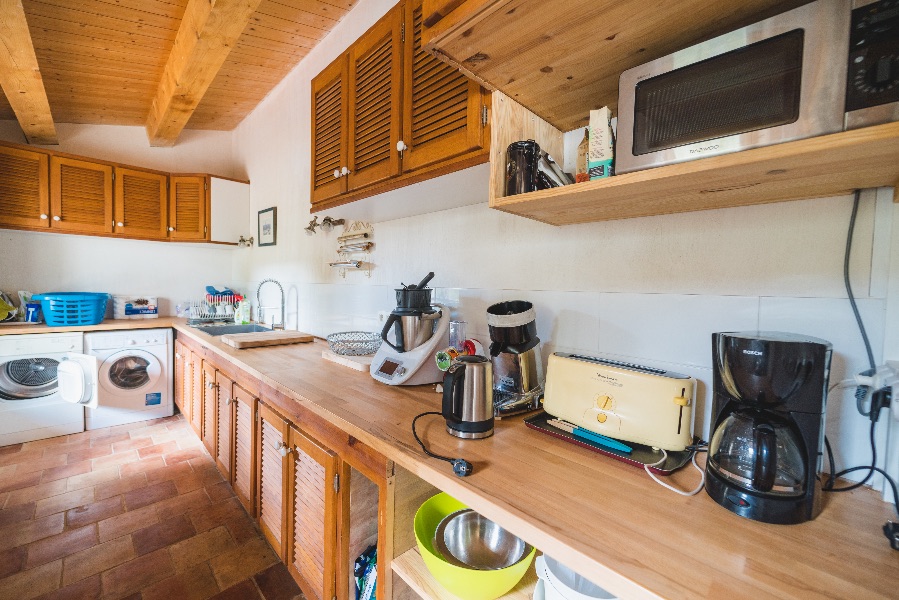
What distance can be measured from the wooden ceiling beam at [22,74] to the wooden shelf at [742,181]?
2.20m

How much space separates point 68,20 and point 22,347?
2168mm

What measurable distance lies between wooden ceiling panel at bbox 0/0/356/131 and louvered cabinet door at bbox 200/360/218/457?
1.99 meters

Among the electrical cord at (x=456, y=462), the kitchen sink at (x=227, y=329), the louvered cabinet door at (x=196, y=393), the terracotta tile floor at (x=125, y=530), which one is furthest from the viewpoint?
the kitchen sink at (x=227, y=329)

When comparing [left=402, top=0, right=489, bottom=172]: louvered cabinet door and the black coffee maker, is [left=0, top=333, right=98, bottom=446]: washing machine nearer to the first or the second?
[left=402, top=0, right=489, bottom=172]: louvered cabinet door

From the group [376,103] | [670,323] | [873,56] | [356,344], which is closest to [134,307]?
[356,344]

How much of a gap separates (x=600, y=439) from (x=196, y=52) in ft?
8.38

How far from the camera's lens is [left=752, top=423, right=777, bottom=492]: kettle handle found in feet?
2.12

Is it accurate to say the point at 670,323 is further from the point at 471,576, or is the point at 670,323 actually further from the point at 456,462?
the point at 471,576

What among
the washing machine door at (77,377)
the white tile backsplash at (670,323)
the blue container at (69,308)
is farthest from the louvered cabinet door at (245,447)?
the blue container at (69,308)

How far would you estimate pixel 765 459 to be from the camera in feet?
2.13

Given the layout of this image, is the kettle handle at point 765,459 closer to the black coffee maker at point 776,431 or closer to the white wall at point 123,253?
the black coffee maker at point 776,431

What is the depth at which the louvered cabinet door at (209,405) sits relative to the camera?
2.28 metres

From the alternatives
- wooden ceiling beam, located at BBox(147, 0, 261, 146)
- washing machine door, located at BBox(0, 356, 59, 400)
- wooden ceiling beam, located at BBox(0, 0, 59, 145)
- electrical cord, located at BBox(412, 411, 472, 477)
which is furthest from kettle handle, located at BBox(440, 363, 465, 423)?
washing machine door, located at BBox(0, 356, 59, 400)

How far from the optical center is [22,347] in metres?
2.67
